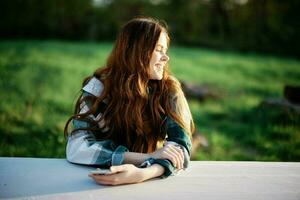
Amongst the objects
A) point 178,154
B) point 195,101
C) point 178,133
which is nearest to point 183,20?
point 195,101

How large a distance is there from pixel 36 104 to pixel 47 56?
3682 mm

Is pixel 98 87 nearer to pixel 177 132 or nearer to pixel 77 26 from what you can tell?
pixel 177 132

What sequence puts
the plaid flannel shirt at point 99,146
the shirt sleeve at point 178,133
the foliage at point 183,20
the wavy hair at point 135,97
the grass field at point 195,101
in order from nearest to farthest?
the shirt sleeve at point 178,133
the plaid flannel shirt at point 99,146
the wavy hair at point 135,97
the grass field at point 195,101
the foliage at point 183,20

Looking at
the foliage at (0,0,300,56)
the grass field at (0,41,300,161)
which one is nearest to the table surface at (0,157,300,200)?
the grass field at (0,41,300,161)

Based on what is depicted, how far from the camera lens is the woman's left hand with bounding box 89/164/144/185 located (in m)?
2.13

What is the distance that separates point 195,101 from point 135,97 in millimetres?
5130

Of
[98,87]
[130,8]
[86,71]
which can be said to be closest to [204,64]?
[86,71]

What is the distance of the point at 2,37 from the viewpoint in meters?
13.1

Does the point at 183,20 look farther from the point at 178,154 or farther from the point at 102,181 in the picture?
the point at 102,181

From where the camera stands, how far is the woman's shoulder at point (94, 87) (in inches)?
103

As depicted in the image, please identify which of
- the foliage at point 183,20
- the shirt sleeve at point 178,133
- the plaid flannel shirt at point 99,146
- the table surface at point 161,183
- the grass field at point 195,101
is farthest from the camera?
the foliage at point 183,20

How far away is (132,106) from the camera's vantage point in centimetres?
257

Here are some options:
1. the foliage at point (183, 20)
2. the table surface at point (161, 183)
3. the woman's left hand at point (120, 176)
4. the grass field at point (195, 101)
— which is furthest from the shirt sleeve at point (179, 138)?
the foliage at point (183, 20)

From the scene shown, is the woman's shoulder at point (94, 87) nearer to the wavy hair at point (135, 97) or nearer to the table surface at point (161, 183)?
the wavy hair at point (135, 97)
